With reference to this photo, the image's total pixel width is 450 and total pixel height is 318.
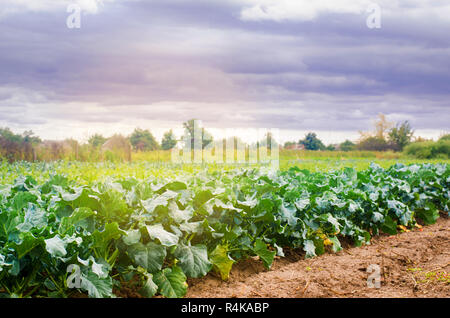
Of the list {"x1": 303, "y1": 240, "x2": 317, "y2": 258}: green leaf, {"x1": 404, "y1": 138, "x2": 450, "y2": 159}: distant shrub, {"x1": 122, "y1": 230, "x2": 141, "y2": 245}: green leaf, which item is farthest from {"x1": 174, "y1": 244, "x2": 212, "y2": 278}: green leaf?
{"x1": 404, "y1": 138, "x2": 450, "y2": 159}: distant shrub

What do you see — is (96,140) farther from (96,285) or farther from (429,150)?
(429,150)

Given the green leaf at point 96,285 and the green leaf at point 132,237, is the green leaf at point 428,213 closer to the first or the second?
the green leaf at point 132,237

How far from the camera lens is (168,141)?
15.8m

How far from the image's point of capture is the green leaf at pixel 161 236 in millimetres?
2697

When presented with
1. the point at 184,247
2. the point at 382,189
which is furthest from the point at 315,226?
the point at 382,189

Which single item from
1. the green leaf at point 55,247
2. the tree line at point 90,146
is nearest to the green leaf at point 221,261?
the green leaf at point 55,247

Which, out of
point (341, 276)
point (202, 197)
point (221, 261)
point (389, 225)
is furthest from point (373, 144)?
point (221, 261)

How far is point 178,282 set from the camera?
9.34 feet
